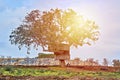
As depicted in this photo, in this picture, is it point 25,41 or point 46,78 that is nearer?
point 46,78

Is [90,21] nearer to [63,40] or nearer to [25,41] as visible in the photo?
[63,40]

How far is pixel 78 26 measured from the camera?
41500mm

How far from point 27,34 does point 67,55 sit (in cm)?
503

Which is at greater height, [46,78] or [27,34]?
[27,34]

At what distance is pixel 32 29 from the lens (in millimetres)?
40594

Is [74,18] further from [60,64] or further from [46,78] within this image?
[46,78]

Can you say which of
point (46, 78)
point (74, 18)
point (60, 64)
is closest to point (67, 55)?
point (60, 64)

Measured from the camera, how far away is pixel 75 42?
1604 inches

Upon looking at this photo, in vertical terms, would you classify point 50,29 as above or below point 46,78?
above

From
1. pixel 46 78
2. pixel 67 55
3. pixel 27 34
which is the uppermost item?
pixel 27 34

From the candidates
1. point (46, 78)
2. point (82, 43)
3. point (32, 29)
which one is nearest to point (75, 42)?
point (82, 43)

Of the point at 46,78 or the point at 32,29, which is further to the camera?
the point at 32,29

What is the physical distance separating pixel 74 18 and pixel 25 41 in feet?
20.1

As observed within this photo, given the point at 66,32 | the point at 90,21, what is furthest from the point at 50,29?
the point at 90,21
